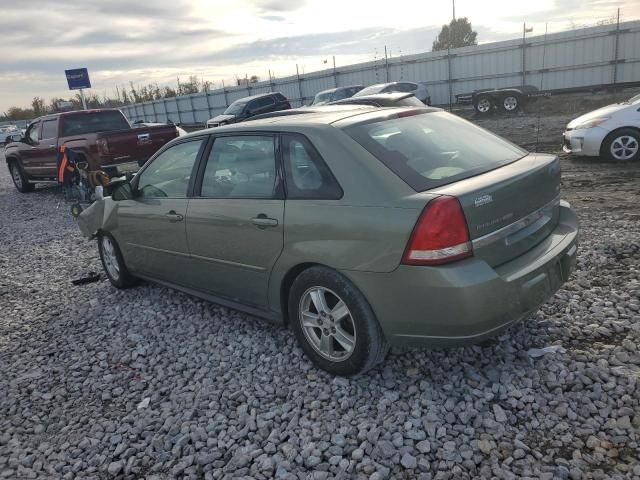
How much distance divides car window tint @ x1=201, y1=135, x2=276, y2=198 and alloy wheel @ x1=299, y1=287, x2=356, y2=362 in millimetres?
763

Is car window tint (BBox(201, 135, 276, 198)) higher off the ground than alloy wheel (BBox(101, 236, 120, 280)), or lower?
higher

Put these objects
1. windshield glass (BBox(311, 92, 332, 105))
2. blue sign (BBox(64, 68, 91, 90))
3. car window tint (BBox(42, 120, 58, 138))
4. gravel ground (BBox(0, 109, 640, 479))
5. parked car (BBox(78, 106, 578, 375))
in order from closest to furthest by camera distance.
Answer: gravel ground (BBox(0, 109, 640, 479)), parked car (BBox(78, 106, 578, 375)), car window tint (BBox(42, 120, 58, 138)), windshield glass (BBox(311, 92, 332, 105)), blue sign (BBox(64, 68, 91, 90))

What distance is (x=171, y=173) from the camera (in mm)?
4395

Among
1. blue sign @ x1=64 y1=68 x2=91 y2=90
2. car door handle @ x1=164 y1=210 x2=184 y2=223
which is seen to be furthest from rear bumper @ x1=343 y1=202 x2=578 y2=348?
blue sign @ x1=64 y1=68 x2=91 y2=90

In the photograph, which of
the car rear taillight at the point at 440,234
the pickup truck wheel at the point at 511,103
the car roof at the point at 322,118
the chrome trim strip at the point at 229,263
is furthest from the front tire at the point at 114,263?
the pickup truck wheel at the point at 511,103

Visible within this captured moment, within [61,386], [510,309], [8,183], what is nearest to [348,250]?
[510,309]

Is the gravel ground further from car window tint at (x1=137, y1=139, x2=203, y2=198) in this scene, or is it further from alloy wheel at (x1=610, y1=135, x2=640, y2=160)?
alloy wheel at (x1=610, y1=135, x2=640, y2=160)

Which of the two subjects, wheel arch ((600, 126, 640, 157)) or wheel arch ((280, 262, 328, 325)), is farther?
wheel arch ((600, 126, 640, 157))

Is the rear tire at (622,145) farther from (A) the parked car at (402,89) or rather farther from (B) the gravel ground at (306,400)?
(A) the parked car at (402,89)

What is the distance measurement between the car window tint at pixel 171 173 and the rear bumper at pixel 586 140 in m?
7.90

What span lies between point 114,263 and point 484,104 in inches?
720

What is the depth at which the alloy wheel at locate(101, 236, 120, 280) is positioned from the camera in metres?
5.30

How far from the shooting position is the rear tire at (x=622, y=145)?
9039 millimetres

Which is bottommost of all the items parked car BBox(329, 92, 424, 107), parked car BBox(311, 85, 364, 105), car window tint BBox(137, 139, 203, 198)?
car window tint BBox(137, 139, 203, 198)
